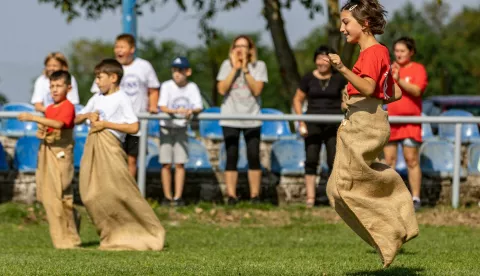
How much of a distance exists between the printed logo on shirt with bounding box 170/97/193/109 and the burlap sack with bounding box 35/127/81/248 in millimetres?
2845

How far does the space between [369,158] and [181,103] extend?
6.79 m

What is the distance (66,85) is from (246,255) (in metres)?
2.93

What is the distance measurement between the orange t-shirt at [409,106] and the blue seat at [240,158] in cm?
208

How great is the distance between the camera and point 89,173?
11.4 m

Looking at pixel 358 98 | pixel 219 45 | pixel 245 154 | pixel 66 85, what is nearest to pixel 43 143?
pixel 66 85

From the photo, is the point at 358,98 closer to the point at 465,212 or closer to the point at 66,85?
the point at 66,85

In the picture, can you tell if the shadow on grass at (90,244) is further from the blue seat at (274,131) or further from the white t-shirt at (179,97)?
the blue seat at (274,131)

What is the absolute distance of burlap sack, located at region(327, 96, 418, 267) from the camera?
8102 millimetres

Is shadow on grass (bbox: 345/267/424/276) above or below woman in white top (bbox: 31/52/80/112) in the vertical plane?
below

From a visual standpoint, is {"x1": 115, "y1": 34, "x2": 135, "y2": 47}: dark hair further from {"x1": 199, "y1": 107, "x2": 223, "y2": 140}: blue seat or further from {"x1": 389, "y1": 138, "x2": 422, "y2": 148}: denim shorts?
{"x1": 389, "y1": 138, "x2": 422, "y2": 148}: denim shorts

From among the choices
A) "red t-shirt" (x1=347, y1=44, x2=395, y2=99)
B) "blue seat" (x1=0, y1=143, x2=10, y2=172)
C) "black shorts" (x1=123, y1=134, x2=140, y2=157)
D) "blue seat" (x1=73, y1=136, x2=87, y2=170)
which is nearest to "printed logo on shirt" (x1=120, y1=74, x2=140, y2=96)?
"black shorts" (x1=123, y1=134, x2=140, y2=157)

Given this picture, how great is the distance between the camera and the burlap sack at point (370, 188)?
8102 mm

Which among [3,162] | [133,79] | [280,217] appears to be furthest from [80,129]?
[280,217]

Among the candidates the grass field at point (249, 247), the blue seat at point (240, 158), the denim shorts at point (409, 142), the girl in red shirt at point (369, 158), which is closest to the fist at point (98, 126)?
the grass field at point (249, 247)
